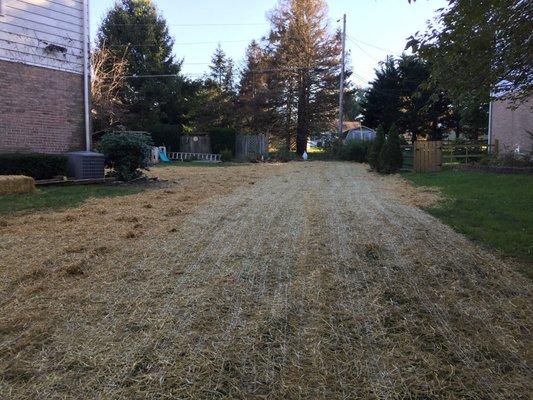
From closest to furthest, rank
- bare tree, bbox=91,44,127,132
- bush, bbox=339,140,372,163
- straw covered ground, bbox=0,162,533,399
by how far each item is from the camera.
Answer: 1. straw covered ground, bbox=0,162,533,399
2. bush, bbox=339,140,372,163
3. bare tree, bbox=91,44,127,132

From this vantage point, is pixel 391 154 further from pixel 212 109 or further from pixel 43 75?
pixel 212 109

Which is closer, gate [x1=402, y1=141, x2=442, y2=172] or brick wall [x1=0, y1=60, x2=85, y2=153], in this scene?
brick wall [x1=0, y1=60, x2=85, y2=153]

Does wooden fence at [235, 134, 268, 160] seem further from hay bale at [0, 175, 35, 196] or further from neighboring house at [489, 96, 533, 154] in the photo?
hay bale at [0, 175, 35, 196]

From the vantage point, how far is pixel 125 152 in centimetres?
1337

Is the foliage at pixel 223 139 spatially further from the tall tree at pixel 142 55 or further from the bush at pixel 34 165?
the bush at pixel 34 165

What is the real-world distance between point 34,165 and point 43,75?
8.76 feet

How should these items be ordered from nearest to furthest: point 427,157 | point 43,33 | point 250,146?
point 43,33 → point 427,157 → point 250,146

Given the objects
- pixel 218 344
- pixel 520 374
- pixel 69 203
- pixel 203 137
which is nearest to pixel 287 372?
pixel 218 344

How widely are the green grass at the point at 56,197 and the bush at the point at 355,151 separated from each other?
→ 18.5 m

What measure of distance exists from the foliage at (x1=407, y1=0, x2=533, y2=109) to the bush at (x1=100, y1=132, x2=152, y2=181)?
9124 mm

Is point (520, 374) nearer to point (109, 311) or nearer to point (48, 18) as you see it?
point (109, 311)

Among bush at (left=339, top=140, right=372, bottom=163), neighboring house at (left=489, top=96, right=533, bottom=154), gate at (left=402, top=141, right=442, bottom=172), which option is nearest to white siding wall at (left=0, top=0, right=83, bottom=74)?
gate at (left=402, top=141, right=442, bottom=172)

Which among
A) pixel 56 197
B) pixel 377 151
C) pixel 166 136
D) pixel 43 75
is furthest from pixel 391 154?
pixel 166 136

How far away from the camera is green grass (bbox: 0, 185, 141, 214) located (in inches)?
332
